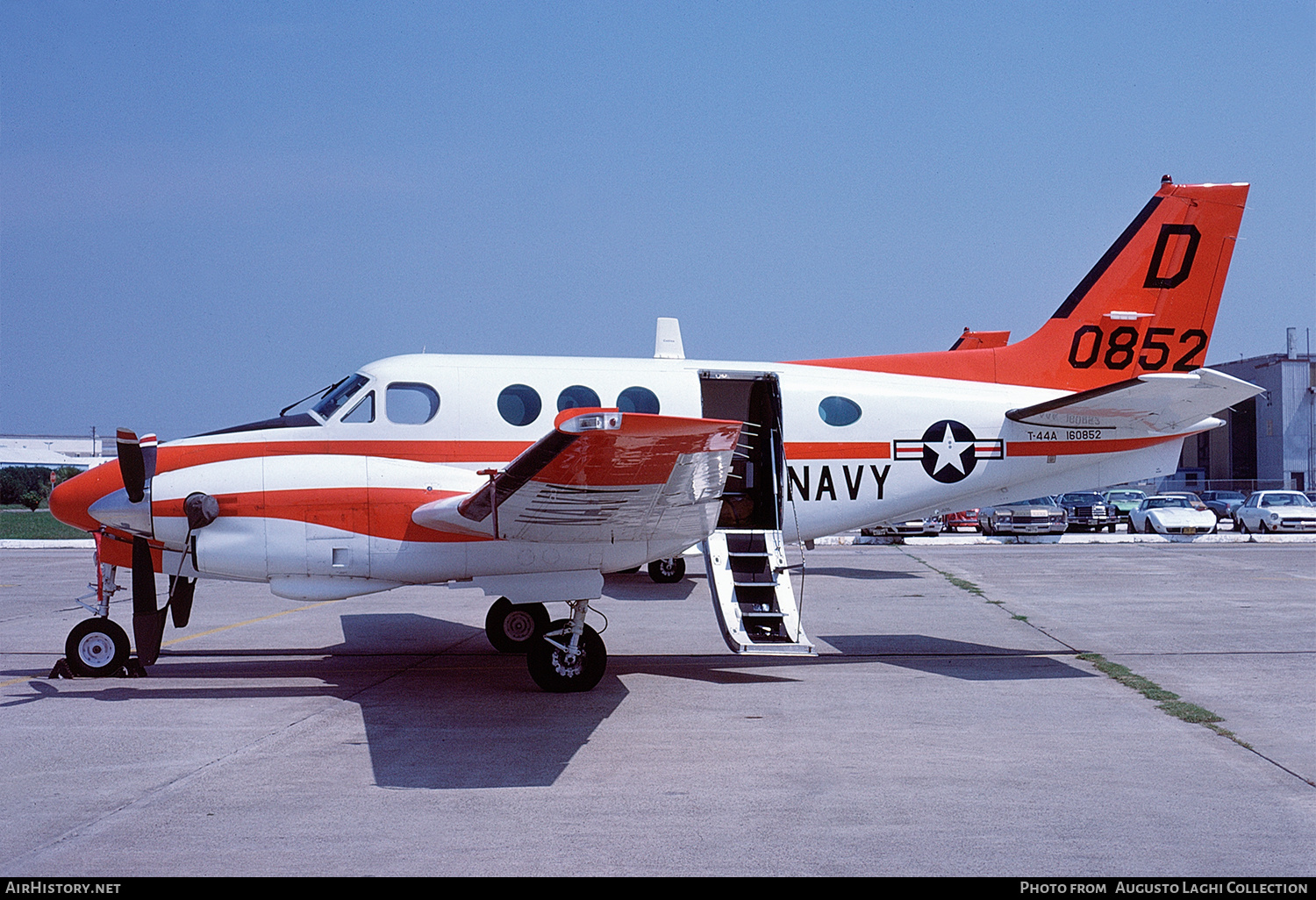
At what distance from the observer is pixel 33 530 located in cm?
4447

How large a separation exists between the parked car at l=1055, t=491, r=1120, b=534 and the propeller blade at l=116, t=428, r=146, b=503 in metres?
31.8

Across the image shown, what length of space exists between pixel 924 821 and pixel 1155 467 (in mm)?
7287

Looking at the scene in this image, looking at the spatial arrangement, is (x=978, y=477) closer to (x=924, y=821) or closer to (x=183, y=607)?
(x=924, y=821)

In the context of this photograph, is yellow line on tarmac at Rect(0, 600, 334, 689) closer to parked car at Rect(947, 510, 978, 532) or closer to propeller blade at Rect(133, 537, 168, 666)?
propeller blade at Rect(133, 537, 168, 666)

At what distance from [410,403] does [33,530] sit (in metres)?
42.1

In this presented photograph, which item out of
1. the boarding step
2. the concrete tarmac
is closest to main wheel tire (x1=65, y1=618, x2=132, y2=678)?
the concrete tarmac

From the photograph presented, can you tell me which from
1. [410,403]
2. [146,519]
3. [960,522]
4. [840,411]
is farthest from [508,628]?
[960,522]

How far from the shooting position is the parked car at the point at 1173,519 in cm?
3194

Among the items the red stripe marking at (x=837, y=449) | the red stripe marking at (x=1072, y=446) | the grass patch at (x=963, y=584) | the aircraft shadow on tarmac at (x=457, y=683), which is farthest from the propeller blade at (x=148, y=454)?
the grass patch at (x=963, y=584)

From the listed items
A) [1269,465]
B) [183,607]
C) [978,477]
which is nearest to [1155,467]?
[978,477]

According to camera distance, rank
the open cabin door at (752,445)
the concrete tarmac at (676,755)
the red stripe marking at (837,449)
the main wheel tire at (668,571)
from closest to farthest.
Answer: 1. the concrete tarmac at (676,755)
2. the open cabin door at (752,445)
3. the red stripe marking at (837,449)
4. the main wheel tire at (668,571)

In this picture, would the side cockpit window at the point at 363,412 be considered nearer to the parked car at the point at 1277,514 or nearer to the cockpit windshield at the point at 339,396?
the cockpit windshield at the point at 339,396

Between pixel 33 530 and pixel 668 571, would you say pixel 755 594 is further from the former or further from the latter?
pixel 33 530

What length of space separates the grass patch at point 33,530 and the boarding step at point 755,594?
30.9 m
